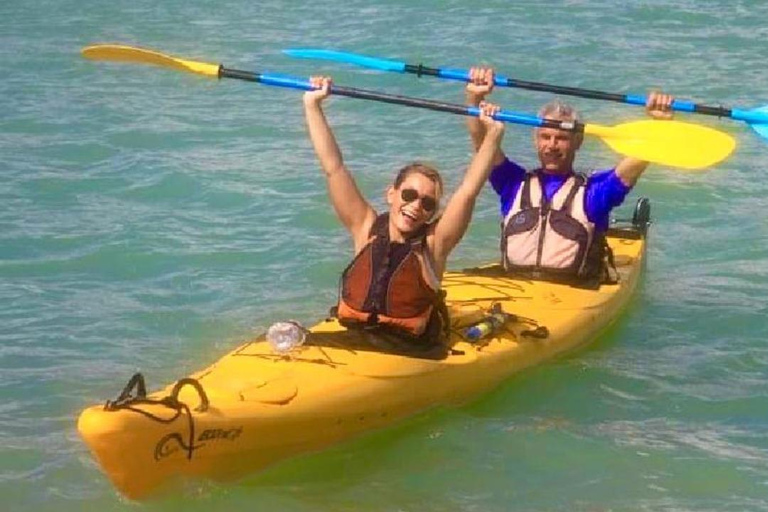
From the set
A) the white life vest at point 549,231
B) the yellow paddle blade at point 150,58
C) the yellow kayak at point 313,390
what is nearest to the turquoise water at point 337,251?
the yellow kayak at point 313,390

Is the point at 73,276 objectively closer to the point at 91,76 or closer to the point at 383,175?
the point at 383,175

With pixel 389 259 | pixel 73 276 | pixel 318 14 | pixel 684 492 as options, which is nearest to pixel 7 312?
pixel 73 276

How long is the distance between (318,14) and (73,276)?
25.9 ft

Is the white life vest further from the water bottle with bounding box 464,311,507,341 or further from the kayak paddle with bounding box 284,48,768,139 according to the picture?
the water bottle with bounding box 464,311,507,341

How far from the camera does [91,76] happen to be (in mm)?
11727

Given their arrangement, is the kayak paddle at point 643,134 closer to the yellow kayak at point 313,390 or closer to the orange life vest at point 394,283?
the orange life vest at point 394,283

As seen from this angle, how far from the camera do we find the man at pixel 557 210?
5855mm

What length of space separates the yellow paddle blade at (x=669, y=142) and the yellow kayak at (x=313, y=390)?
728 millimetres

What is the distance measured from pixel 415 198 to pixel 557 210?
1.24 m

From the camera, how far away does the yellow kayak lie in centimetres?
411

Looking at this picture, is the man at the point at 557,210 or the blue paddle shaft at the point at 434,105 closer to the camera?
the blue paddle shaft at the point at 434,105

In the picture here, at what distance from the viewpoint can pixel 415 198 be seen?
4.84m

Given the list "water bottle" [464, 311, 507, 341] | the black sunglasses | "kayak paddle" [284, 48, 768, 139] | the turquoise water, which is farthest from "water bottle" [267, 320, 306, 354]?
"kayak paddle" [284, 48, 768, 139]

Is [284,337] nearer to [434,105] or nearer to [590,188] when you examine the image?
[434,105]
